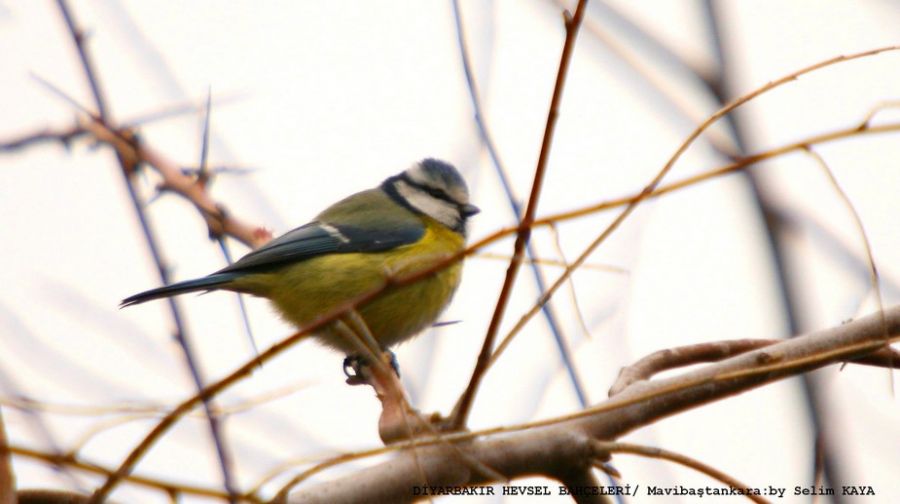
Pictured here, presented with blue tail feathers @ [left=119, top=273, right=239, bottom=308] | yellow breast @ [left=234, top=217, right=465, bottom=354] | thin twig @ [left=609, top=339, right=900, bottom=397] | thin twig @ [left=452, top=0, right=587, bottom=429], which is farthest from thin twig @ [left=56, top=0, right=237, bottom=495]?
yellow breast @ [left=234, top=217, right=465, bottom=354]

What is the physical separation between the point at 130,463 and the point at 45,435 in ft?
3.31

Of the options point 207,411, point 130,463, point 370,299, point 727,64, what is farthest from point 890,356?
point 130,463

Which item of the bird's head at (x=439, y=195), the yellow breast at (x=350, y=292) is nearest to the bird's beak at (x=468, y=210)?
the bird's head at (x=439, y=195)

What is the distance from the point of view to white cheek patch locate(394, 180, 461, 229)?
14.0ft

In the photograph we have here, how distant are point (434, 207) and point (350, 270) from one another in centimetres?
80

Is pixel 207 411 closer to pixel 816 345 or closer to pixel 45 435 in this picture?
pixel 45 435

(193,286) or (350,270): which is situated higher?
(350,270)

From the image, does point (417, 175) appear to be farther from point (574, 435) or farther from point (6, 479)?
point (6, 479)

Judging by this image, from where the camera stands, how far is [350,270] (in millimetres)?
3666

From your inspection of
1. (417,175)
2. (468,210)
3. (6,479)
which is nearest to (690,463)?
(6,479)

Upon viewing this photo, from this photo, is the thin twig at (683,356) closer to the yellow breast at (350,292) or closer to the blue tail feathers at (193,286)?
the yellow breast at (350,292)

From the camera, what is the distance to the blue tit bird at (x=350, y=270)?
3434 millimetres

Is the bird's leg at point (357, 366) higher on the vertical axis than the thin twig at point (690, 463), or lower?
higher

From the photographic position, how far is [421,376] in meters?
2.63
